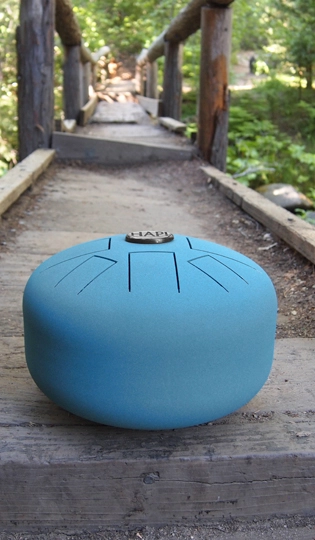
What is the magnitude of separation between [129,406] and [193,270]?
407 millimetres

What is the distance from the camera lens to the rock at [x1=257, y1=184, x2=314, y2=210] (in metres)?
9.30

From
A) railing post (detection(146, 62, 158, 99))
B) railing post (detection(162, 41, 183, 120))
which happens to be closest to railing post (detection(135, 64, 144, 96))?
railing post (detection(146, 62, 158, 99))

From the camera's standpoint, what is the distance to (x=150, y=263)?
1.66 m

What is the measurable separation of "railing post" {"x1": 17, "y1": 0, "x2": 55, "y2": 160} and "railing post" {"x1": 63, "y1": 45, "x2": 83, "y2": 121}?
3096 mm

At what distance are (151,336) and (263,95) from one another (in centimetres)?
1614

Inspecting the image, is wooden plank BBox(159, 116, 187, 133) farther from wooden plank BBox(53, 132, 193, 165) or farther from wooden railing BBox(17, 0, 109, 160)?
wooden railing BBox(17, 0, 109, 160)

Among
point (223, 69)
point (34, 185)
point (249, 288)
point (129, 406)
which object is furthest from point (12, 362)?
point (223, 69)

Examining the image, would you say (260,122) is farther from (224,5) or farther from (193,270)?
(193,270)

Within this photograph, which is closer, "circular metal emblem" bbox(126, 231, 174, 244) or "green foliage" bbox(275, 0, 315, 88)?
"circular metal emblem" bbox(126, 231, 174, 244)

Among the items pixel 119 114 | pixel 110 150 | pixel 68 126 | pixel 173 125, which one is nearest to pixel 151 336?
pixel 110 150

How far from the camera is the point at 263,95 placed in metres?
16.5

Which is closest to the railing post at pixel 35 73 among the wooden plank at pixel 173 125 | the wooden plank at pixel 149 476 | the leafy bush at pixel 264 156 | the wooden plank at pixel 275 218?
the wooden plank at pixel 275 218

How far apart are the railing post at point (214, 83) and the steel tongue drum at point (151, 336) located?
5.94 metres

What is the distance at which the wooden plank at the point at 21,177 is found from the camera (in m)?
4.42
